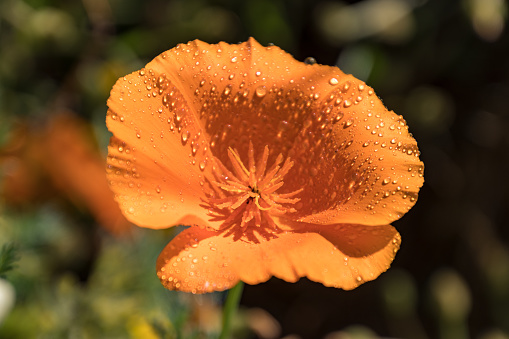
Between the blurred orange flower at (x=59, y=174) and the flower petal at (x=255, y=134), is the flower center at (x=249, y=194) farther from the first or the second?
the blurred orange flower at (x=59, y=174)

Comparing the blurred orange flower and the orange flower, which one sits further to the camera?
the blurred orange flower

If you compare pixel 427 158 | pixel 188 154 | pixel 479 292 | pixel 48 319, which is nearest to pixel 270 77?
pixel 188 154

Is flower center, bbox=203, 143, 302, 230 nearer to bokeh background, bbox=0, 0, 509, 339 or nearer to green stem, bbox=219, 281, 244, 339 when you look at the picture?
green stem, bbox=219, 281, 244, 339

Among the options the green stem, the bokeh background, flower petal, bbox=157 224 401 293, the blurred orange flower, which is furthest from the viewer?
the bokeh background

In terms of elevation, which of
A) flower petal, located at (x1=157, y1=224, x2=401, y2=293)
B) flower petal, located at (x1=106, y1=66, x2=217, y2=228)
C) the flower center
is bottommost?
the flower center

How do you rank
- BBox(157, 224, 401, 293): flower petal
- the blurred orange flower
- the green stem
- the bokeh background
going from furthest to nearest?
1. the bokeh background
2. the blurred orange flower
3. the green stem
4. BBox(157, 224, 401, 293): flower petal

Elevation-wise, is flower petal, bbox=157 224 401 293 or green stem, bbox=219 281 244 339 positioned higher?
flower petal, bbox=157 224 401 293

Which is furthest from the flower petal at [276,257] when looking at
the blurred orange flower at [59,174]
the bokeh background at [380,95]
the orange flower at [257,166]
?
the bokeh background at [380,95]

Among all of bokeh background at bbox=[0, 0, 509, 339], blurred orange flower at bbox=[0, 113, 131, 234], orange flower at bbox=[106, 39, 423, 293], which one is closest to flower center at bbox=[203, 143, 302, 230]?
orange flower at bbox=[106, 39, 423, 293]
